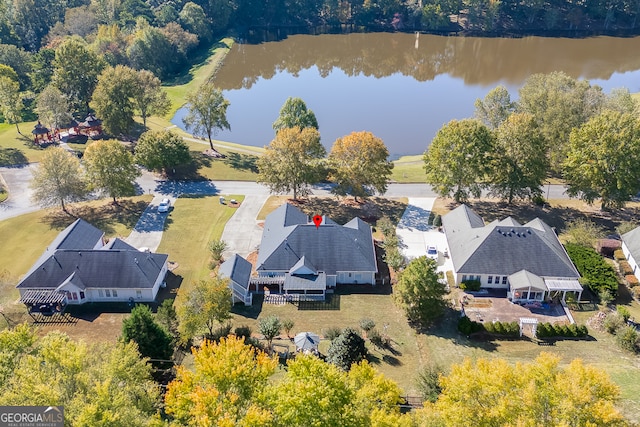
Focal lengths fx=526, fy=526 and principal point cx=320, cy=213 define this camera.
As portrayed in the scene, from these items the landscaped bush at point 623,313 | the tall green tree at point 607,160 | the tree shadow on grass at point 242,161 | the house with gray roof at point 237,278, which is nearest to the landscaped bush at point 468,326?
the landscaped bush at point 623,313

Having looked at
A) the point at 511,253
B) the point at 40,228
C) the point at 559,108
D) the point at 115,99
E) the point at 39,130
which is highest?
the point at 559,108

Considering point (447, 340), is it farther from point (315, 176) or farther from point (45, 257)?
point (45, 257)

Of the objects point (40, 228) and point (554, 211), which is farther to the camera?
point (554, 211)

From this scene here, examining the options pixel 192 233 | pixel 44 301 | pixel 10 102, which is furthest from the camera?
pixel 10 102

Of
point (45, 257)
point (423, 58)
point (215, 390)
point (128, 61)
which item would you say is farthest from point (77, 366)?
point (423, 58)

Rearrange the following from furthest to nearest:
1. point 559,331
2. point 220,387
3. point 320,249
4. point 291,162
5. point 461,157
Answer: point 291,162, point 461,157, point 320,249, point 559,331, point 220,387

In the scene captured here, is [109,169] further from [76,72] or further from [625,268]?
[625,268]

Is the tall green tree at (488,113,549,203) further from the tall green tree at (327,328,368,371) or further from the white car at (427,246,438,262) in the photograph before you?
the tall green tree at (327,328,368,371)

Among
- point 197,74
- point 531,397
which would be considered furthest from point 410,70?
point 531,397
